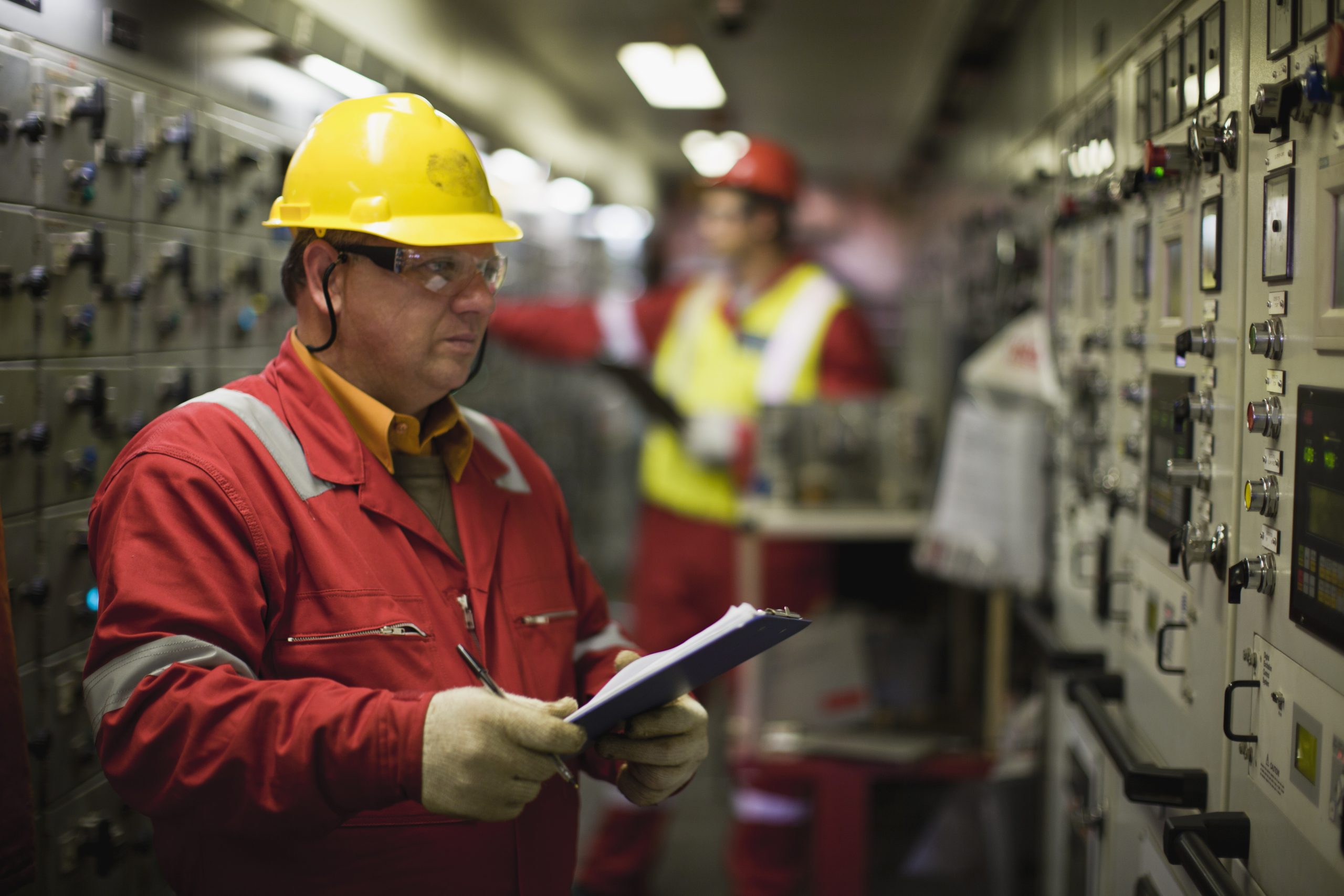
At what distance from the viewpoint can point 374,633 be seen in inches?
56.6

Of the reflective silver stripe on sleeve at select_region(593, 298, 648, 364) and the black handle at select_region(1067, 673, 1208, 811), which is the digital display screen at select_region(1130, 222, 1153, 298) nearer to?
the black handle at select_region(1067, 673, 1208, 811)

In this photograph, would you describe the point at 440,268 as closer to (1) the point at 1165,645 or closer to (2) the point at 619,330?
(1) the point at 1165,645

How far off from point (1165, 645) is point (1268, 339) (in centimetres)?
73

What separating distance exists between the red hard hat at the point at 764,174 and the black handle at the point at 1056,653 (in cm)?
181

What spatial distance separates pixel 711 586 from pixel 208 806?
8.33ft

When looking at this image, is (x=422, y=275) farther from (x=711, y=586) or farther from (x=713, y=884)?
(x=713, y=884)

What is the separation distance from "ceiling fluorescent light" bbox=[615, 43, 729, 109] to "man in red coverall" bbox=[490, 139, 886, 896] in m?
0.58

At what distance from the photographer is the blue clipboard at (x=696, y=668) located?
1240mm

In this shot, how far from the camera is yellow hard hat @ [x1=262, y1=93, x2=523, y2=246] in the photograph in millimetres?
1571

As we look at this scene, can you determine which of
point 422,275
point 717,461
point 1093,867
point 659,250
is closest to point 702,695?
point 717,461

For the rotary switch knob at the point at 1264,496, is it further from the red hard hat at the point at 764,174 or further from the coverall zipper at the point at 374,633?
the red hard hat at the point at 764,174

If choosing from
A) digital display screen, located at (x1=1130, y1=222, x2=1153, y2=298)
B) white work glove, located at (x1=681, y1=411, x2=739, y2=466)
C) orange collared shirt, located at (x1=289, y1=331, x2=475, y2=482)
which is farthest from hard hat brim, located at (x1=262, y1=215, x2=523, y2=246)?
white work glove, located at (x1=681, y1=411, x2=739, y2=466)

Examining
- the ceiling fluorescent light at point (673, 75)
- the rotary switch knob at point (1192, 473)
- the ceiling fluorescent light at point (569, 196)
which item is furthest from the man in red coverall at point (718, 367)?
the rotary switch knob at point (1192, 473)

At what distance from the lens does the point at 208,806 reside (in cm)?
123
